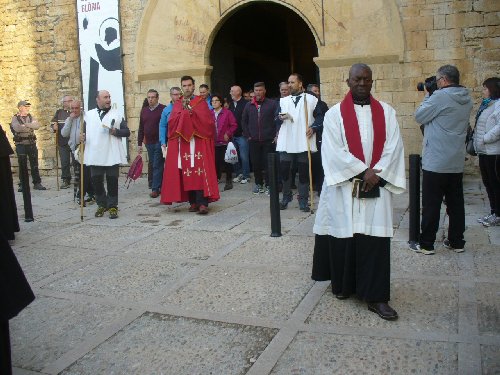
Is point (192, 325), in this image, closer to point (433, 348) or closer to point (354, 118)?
point (433, 348)

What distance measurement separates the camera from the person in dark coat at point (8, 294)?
2.43m

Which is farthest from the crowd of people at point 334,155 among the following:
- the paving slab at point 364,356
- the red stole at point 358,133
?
the paving slab at point 364,356

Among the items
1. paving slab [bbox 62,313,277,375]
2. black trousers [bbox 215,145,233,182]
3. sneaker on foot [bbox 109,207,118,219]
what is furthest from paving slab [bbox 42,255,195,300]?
black trousers [bbox 215,145,233,182]

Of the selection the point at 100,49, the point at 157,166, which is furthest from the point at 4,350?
the point at 100,49

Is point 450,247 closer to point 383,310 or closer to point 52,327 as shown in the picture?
point 383,310

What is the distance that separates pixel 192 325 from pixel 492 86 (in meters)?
4.41

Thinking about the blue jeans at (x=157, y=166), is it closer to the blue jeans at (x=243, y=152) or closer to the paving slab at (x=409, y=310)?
the blue jeans at (x=243, y=152)

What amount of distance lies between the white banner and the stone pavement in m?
6.14

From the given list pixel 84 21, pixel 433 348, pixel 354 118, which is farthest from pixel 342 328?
pixel 84 21

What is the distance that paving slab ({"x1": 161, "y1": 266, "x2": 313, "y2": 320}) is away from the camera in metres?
3.92

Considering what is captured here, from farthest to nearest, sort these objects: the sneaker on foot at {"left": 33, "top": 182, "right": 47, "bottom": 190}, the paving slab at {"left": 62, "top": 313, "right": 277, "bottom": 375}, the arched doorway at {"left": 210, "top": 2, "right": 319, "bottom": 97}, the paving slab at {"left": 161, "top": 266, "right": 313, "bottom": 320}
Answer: the arched doorway at {"left": 210, "top": 2, "right": 319, "bottom": 97}, the sneaker on foot at {"left": 33, "top": 182, "right": 47, "bottom": 190}, the paving slab at {"left": 161, "top": 266, "right": 313, "bottom": 320}, the paving slab at {"left": 62, "top": 313, "right": 277, "bottom": 375}

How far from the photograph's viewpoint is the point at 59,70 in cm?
1239

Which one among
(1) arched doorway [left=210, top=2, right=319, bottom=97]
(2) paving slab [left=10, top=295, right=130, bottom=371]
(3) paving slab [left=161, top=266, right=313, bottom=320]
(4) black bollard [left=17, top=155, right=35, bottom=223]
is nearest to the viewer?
(2) paving slab [left=10, top=295, right=130, bottom=371]

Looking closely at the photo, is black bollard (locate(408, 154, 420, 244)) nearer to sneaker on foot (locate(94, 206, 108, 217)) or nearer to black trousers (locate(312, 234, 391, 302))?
black trousers (locate(312, 234, 391, 302))
